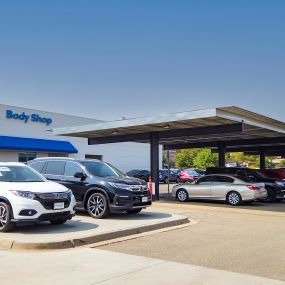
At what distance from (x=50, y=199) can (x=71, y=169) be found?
3.84 m

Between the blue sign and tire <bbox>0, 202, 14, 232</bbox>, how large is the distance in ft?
84.3

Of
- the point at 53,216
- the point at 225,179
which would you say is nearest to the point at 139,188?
the point at 53,216

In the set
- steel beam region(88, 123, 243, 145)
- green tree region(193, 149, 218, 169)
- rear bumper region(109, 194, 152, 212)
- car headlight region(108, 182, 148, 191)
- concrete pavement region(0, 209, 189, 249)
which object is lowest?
concrete pavement region(0, 209, 189, 249)

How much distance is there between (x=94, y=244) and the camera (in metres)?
9.37

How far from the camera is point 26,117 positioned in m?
36.2

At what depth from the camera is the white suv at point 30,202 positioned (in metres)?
9.94

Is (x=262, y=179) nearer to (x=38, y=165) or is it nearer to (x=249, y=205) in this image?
(x=249, y=205)

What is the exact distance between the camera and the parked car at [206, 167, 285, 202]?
21.1m

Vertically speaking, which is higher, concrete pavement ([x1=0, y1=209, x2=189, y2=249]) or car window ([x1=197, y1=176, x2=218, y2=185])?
car window ([x1=197, y1=176, x2=218, y2=185])

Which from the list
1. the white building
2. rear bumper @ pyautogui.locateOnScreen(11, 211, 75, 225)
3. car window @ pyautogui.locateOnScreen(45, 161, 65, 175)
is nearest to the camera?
rear bumper @ pyautogui.locateOnScreen(11, 211, 75, 225)

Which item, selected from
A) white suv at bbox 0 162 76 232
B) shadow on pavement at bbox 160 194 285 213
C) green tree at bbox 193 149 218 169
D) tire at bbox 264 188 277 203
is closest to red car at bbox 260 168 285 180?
shadow on pavement at bbox 160 194 285 213

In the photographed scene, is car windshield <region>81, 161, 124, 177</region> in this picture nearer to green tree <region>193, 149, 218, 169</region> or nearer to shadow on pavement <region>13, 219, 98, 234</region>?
shadow on pavement <region>13, 219, 98, 234</region>

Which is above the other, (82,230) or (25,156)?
(25,156)

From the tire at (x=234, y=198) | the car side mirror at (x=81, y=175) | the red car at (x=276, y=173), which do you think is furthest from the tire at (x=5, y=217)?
the red car at (x=276, y=173)
